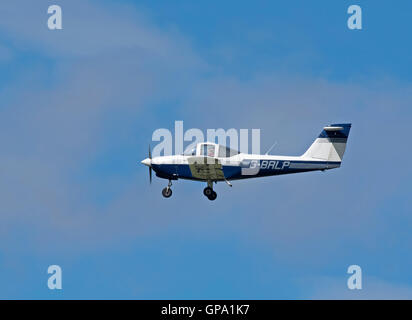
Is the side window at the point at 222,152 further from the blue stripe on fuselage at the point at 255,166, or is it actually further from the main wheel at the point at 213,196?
the main wheel at the point at 213,196

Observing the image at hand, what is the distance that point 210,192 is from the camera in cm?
6594

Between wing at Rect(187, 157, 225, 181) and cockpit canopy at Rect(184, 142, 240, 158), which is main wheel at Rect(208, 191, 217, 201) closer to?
wing at Rect(187, 157, 225, 181)

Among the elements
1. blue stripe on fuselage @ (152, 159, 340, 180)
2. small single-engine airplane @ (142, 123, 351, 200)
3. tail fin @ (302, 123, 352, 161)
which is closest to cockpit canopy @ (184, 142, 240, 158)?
small single-engine airplane @ (142, 123, 351, 200)

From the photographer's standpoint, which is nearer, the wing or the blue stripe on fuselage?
the wing

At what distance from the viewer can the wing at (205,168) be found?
212 feet

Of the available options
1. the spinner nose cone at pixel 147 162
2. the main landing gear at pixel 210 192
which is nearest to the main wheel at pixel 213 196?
the main landing gear at pixel 210 192

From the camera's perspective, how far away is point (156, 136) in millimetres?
65062

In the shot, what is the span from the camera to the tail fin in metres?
64.9
